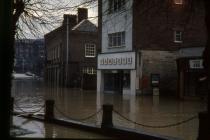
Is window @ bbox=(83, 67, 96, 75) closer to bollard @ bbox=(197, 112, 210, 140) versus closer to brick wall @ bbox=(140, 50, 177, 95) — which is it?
brick wall @ bbox=(140, 50, 177, 95)

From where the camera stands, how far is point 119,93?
44531 mm

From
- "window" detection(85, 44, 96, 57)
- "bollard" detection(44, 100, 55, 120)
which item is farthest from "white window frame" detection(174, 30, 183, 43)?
"bollard" detection(44, 100, 55, 120)

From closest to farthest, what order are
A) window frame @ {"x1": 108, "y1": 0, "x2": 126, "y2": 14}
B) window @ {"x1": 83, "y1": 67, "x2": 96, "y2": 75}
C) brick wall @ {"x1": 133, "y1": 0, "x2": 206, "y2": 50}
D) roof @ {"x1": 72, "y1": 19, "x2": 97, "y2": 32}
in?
window frame @ {"x1": 108, "y1": 0, "x2": 126, "y2": 14}
brick wall @ {"x1": 133, "y1": 0, "x2": 206, "y2": 50}
window @ {"x1": 83, "y1": 67, "x2": 96, "y2": 75}
roof @ {"x1": 72, "y1": 19, "x2": 97, "y2": 32}

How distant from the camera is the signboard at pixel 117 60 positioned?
42656 mm

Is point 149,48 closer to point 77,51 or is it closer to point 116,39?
point 116,39

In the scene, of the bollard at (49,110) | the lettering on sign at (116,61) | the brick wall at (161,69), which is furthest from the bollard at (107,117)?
the lettering on sign at (116,61)

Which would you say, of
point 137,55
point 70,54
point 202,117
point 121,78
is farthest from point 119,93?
point 202,117

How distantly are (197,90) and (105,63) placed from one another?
1237 cm

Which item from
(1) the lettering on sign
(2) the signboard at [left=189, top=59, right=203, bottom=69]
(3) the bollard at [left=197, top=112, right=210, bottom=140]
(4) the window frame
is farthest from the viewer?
(1) the lettering on sign

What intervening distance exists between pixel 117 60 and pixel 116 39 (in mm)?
1987

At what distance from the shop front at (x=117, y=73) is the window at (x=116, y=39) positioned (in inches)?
34.5

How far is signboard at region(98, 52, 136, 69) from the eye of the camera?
4266 centimetres

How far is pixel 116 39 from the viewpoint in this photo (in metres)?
44.7

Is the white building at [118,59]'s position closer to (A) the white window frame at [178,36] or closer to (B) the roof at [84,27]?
(A) the white window frame at [178,36]
